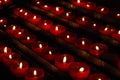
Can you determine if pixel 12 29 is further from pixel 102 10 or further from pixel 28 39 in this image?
pixel 102 10

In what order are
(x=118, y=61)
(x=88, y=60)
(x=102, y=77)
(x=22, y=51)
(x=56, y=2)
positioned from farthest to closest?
(x=56, y=2)
(x=22, y=51)
(x=88, y=60)
(x=118, y=61)
(x=102, y=77)

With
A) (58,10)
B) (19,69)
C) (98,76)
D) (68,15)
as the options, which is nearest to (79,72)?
(98,76)

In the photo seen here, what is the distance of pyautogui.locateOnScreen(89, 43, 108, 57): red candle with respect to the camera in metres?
2.18

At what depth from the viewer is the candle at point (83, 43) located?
2.28 meters

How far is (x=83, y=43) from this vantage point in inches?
90.0

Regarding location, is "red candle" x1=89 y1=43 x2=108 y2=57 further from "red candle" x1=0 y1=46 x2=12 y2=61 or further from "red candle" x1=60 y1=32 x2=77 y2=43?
"red candle" x1=0 y1=46 x2=12 y2=61

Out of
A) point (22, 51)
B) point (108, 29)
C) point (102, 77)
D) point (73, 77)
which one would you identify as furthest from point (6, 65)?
point (108, 29)

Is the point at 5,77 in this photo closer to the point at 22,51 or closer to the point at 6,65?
the point at 6,65

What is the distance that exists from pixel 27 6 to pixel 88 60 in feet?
4.00

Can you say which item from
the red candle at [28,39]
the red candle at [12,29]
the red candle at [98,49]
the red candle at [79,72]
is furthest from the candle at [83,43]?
the red candle at [12,29]

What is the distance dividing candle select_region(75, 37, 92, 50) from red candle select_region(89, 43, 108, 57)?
0.17ft

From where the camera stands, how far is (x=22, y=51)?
Result: 7.90 ft

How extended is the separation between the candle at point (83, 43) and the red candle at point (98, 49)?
51 mm

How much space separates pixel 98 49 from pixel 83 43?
0.51 feet
